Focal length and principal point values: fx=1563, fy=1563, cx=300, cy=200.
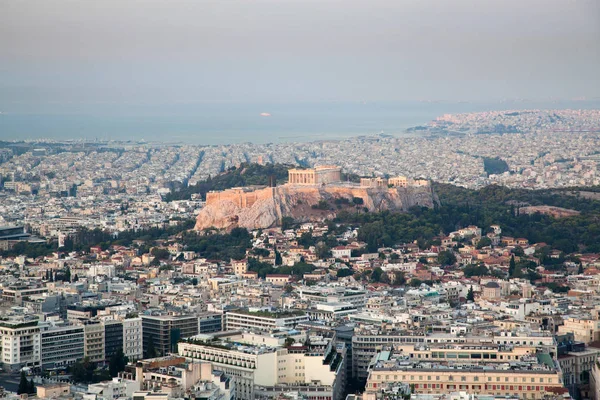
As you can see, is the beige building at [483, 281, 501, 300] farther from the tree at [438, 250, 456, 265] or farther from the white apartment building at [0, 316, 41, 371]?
the white apartment building at [0, 316, 41, 371]

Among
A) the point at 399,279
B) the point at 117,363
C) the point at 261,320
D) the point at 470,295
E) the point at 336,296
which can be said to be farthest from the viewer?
the point at 399,279

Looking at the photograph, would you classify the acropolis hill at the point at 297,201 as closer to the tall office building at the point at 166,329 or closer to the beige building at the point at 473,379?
the tall office building at the point at 166,329

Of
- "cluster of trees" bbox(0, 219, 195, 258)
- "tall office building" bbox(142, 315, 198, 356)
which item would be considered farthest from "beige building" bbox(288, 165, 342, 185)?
"tall office building" bbox(142, 315, 198, 356)

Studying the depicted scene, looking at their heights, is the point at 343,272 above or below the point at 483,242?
below

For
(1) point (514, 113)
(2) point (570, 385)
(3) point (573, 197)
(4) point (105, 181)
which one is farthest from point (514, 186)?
(1) point (514, 113)

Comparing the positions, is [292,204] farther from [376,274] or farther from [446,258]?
[376,274]

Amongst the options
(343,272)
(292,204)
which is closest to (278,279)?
(343,272)
